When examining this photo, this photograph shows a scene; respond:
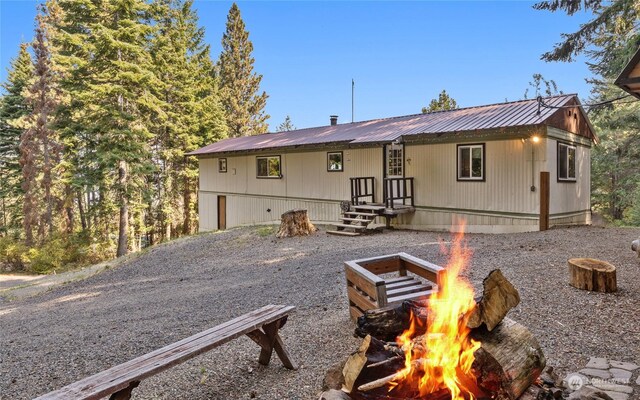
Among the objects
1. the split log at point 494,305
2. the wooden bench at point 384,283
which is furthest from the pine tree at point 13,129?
the split log at point 494,305

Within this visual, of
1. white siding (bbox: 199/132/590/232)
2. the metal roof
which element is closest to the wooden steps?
white siding (bbox: 199/132/590/232)

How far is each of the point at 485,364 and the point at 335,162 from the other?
43.1 feet

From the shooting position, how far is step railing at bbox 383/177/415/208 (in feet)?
41.7

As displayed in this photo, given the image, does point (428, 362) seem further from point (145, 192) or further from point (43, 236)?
point (43, 236)

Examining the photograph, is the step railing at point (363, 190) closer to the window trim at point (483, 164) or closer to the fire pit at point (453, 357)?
the window trim at point (483, 164)

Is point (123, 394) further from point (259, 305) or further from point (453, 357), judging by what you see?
point (259, 305)

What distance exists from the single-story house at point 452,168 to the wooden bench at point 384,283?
5793 mm

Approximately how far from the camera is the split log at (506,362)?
2.26 meters

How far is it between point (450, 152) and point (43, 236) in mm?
23140

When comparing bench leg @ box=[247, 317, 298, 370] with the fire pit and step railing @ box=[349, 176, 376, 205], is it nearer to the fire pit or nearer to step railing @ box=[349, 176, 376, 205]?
the fire pit

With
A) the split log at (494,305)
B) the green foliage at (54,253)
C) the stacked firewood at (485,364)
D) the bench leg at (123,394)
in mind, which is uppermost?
the split log at (494,305)

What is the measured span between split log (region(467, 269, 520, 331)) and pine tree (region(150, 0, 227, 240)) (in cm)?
2262

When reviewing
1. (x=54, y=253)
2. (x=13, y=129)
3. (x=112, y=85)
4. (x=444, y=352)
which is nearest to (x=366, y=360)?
(x=444, y=352)

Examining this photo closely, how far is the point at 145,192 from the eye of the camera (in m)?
19.8
